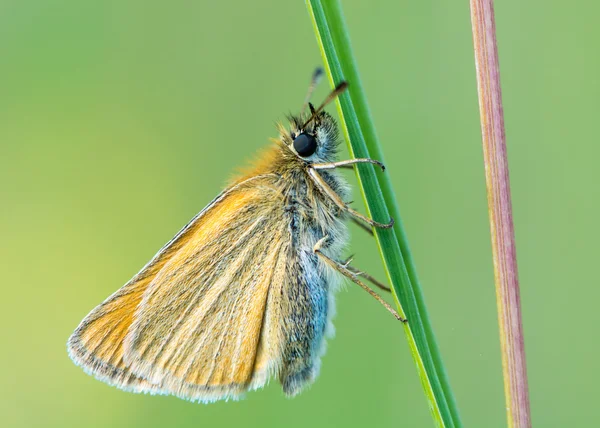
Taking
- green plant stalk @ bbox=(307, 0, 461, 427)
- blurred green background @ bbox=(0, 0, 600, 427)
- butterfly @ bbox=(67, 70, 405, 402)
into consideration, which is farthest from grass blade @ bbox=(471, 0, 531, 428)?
blurred green background @ bbox=(0, 0, 600, 427)

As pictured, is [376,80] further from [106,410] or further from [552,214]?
[106,410]

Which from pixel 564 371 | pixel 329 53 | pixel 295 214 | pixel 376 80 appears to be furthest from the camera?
pixel 376 80

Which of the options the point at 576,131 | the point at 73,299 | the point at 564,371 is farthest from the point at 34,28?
the point at 564,371

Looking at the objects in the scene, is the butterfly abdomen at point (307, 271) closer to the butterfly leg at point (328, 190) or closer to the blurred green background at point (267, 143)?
the butterfly leg at point (328, 190)

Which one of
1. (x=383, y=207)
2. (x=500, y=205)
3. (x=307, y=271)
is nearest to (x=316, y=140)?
(x=307, y=271)

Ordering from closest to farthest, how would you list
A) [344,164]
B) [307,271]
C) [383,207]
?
[383,207], [344,164], [307,271]

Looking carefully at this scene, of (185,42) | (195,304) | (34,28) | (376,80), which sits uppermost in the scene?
(34,28)

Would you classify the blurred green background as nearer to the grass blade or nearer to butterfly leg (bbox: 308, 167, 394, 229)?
butterfly leg (bbox: 308, 167, 394, 229)

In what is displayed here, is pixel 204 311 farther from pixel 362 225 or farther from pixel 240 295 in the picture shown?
pixel 362 225
